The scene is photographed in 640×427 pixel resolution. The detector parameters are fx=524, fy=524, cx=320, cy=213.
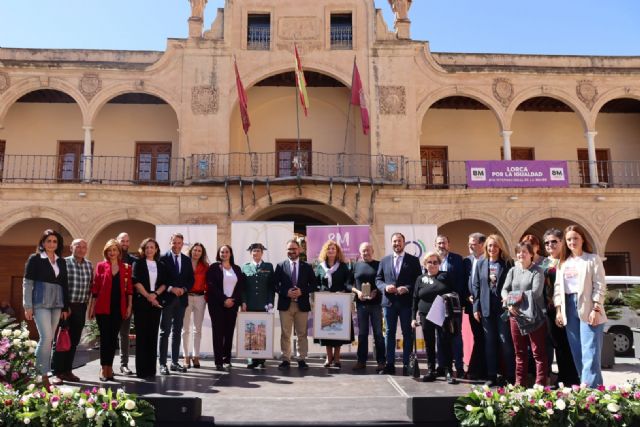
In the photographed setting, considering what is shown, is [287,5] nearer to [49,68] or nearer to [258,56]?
[258,56]

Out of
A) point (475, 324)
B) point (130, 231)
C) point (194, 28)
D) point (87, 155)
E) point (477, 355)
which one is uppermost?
point (194, 28)

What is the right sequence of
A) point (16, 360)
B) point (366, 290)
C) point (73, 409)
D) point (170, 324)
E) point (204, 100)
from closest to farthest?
point (73, 409), point (16, 360), point (170, 324), point (366, 290), point (204, 100)

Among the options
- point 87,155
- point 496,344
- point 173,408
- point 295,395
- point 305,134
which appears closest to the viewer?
point 173,408

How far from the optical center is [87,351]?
444 inches

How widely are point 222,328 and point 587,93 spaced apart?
534 inches

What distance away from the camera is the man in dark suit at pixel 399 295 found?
261 inches

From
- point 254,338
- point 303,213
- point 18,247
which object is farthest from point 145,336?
point 18,247

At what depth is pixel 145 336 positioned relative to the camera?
21.0 ft

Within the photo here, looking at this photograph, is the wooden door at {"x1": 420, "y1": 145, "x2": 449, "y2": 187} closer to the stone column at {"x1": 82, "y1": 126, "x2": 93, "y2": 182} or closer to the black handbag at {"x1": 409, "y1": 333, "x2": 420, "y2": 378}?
the stone column at {"x1": 82, "y1": 126, "x2": 93, "y2": 182}

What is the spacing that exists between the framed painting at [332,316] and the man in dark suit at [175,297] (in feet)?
5.94

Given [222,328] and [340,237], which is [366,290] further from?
[340,237]

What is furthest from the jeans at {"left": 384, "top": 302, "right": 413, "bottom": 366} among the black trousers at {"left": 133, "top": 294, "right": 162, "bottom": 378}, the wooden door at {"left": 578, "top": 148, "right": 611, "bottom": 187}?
the wooden door at {"left": 578, "top": 148, "right": 611, "bottom": 187}

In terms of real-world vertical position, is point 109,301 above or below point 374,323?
above

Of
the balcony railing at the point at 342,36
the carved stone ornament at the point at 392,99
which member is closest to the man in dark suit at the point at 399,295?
the carved stone ornament at the point at 392,99
